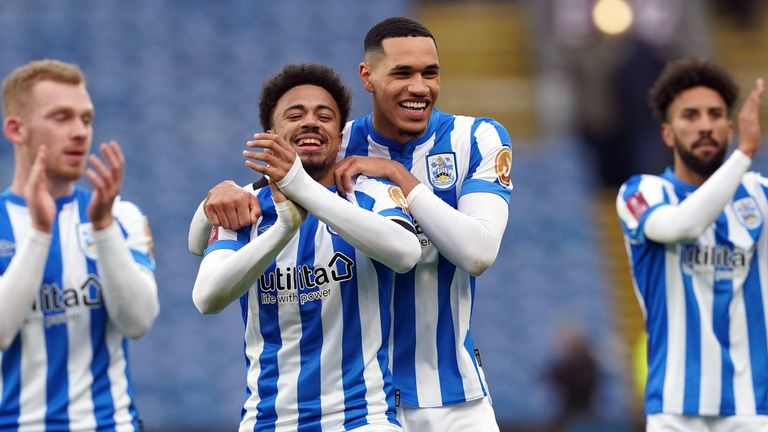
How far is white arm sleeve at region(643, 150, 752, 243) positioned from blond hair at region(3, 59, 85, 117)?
274cm

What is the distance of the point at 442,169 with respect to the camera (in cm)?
573

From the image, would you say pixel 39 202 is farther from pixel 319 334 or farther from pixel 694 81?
pixel 694 81

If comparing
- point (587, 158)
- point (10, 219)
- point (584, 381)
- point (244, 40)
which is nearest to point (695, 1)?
point (587, 158)

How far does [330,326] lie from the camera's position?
17.0 feet

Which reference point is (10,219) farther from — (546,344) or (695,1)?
(695,1)

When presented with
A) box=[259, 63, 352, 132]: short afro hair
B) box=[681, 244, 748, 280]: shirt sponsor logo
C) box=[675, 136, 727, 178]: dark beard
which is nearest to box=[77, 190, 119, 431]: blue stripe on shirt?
Result: box=[259, 63, 352, 132]: short afro hair

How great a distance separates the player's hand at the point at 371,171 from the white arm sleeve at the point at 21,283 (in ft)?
3.80

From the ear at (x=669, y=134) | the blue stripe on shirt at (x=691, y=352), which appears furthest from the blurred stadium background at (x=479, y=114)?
the blue stripe on shirt at (x=691, y=352)

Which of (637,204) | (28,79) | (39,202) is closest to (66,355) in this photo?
(39,202)

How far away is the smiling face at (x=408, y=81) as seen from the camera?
5598 mm

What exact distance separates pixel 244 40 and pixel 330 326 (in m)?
12.1

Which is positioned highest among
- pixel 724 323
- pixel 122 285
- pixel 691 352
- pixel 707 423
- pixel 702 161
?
pixel 702 161

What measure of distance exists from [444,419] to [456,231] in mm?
866

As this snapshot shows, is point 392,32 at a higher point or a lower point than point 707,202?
higher
